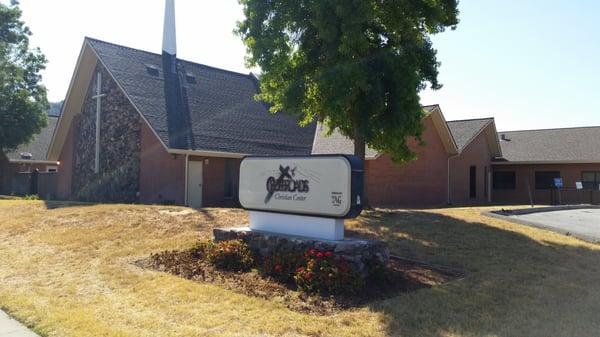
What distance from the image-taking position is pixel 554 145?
34469 millimetres

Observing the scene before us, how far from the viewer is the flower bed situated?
7809mm

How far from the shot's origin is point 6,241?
13406 millimetres

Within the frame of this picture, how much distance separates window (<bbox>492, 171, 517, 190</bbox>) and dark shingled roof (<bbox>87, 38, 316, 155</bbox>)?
45.7 ft

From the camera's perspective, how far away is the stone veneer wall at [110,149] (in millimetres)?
23750

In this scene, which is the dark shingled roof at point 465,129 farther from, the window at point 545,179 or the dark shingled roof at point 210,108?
the dark shingled roof at point 210,108

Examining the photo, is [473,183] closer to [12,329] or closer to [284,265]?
[284,265]

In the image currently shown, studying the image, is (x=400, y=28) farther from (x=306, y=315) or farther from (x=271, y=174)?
(x=306, y=315)

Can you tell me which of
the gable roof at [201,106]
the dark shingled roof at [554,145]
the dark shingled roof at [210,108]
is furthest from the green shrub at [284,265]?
the dark shingled roof at [554,145]

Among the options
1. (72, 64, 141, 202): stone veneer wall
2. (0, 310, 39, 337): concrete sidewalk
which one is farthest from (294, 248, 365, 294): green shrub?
(72, 64, 141, 202): stone veneer wall

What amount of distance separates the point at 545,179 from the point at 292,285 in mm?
29715

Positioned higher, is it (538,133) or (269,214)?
(538,133)

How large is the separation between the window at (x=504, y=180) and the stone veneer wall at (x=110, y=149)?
77.3 ft

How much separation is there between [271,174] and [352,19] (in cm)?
612

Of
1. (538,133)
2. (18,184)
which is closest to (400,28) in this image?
(538,133)
